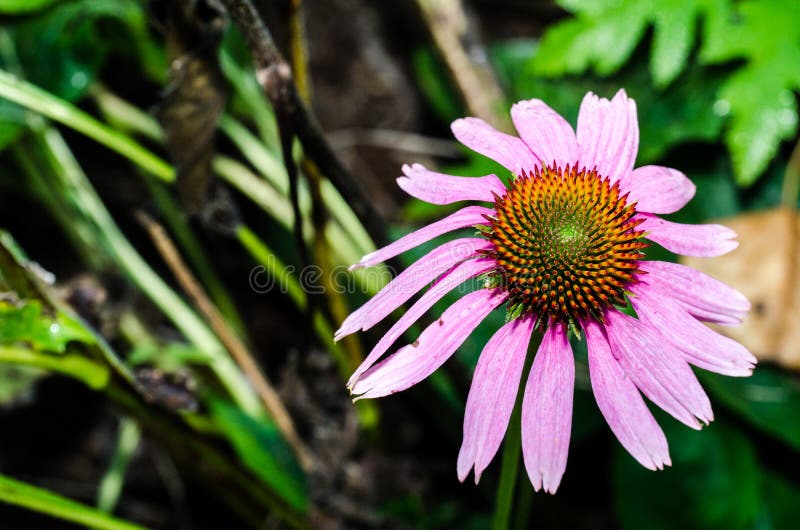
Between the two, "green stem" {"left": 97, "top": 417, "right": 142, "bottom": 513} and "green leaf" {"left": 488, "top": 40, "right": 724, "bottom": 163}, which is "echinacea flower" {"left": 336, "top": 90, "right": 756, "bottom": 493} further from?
"green stem" {"left": 97, "top": 417, "right": 142, "bottom": 513}

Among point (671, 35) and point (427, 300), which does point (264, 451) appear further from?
point (671, 35)

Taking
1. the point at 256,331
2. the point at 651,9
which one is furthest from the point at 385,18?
the point at 256,331

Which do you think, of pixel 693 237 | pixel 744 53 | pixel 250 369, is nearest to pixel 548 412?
pixel 693 237

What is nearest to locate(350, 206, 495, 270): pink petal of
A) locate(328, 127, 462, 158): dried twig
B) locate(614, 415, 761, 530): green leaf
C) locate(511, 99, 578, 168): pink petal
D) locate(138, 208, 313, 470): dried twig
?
locate(511, 99, 578, 168): pink petal

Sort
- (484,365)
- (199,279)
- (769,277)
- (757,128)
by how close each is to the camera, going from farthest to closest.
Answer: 1. (199,279)
2. (769,277)
3. (757,128)
4. (484,365)

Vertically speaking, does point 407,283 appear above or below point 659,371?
above

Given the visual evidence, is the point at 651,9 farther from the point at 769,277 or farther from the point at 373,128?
the point at 373,128
